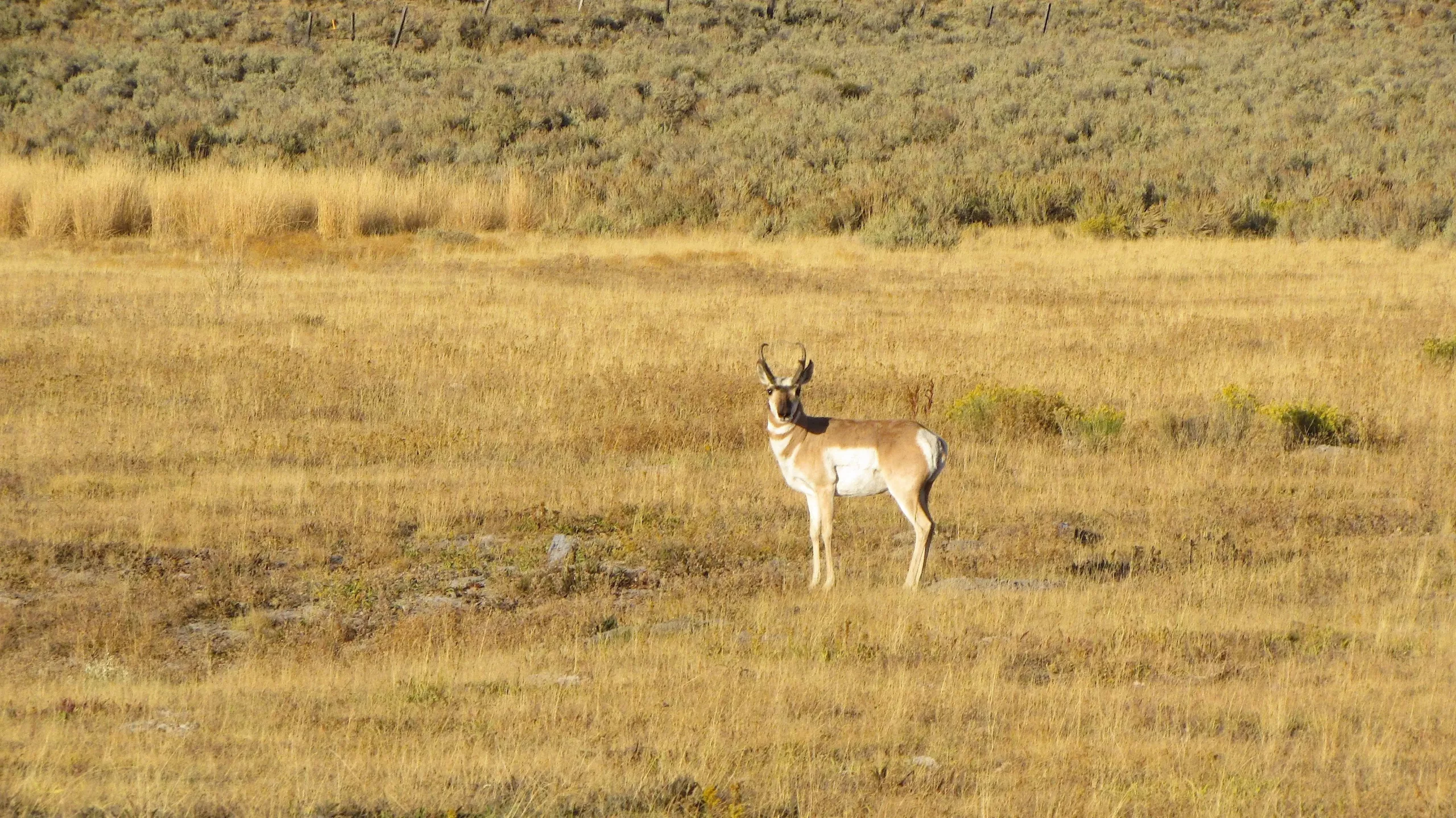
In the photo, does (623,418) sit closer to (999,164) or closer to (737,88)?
(999,164)

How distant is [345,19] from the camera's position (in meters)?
57.7

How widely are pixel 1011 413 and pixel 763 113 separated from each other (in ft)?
97.5

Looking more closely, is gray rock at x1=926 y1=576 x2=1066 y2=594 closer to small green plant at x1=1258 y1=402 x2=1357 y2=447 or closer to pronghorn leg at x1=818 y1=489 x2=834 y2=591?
pronghorn leg at x1=818 y1=489 x2=834 y2=591

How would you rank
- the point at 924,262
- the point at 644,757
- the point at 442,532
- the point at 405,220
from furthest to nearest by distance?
the point at 405,220 → the point at 924,262 → the point at 442,532 → the point at 644,757

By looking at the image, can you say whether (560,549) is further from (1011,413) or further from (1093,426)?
(1093,426)

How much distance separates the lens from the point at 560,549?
10.6 meters

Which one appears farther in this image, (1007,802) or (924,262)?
(924,262)

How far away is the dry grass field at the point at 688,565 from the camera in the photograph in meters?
6.27

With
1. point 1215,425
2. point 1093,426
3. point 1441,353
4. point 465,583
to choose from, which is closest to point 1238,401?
point 1215,425

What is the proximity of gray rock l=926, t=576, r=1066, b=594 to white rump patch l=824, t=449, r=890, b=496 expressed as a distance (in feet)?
2.43

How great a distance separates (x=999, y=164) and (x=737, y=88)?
41.6ft

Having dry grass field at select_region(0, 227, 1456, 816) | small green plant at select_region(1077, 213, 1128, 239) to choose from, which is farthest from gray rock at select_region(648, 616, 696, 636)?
small green plant at select_region(1077, 213, 1128, 239)

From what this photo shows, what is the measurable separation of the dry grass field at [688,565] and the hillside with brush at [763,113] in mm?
9578

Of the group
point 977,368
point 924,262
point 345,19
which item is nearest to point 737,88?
point 345,19
